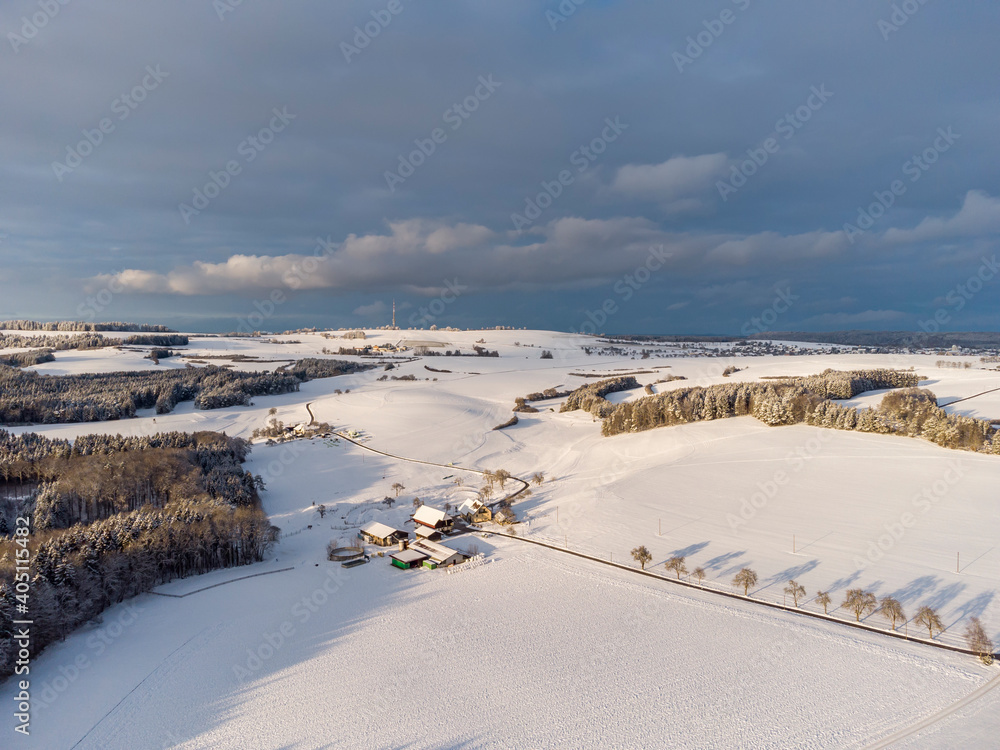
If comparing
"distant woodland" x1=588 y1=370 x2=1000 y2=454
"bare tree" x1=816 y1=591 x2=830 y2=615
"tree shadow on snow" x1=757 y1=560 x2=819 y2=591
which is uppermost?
"distant woodland" x1=588 y1=370 x2=1000 y2=454

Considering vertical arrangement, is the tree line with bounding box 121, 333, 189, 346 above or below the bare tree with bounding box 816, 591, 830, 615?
above

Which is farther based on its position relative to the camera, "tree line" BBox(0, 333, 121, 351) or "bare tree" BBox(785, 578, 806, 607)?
"tree line" BBox(0, 333, 121, 351)

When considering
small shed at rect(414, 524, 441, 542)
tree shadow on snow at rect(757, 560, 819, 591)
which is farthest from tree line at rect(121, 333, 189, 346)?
tree shadow on snow at rect(757, 560, 819, 591)

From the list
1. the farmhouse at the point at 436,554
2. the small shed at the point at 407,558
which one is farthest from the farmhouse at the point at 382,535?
the small shed at the point at 407,558

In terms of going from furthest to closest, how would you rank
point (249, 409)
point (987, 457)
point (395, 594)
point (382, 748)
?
point (249, 409)
point (987, 457)
point (395, 594)
point (382, 748)

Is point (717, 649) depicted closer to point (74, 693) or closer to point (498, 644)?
point (498, 644)

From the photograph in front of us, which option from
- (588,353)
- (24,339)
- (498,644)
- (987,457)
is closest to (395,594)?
(498,644)
